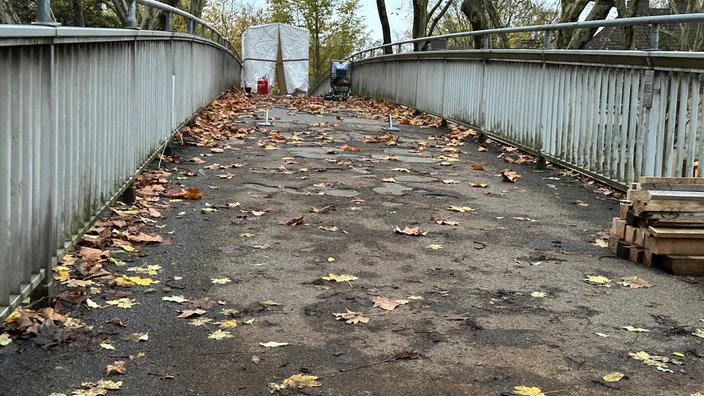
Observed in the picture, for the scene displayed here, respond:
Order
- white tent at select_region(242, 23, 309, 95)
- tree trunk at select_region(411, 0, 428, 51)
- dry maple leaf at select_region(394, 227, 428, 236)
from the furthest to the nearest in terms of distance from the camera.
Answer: white tent at select_region(242, 23, 309, 95)
tree trunk at select_region(411, 0, 428, 51)
dry maple leaf at select_region(394, 227, 428, 236)

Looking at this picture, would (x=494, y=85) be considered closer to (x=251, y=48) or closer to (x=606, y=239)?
(x=606, y=239)

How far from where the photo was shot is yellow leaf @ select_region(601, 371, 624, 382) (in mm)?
3905

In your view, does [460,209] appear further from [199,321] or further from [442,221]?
[199,321]

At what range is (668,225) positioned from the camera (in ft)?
19.3

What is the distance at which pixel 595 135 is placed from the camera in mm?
8820

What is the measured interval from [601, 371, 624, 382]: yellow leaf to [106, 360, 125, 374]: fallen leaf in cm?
197

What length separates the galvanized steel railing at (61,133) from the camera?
3.73 metres

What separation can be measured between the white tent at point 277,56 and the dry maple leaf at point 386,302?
3400 cm

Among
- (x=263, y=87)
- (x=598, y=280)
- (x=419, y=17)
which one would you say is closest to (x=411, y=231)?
(x=598, y=280)

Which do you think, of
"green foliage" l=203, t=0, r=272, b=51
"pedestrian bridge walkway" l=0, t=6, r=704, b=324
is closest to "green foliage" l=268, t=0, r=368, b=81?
"green foliage" l=203, t=0, r=272, b=51

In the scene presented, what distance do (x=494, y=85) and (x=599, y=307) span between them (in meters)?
7.53

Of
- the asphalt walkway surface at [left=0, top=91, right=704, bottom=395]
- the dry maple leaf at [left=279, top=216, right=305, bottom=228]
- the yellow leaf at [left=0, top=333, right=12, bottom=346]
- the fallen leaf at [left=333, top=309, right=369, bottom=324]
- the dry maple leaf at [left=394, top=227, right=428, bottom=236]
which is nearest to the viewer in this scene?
the asphalt walkway surface at [left=0, top=91, right=704, bottom=395]

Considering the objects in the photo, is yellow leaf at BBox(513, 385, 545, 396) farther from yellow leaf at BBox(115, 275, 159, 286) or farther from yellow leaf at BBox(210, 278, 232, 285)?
yellow leaf at BBox(115, 275, 159, 286)

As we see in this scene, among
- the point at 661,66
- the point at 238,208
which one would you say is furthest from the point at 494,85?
the point at 238,208
